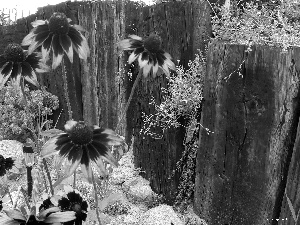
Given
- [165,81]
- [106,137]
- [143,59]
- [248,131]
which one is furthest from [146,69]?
[165,81]

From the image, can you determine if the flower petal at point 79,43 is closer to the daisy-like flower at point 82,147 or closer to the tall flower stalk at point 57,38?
the tall flower stalk at point 57,38

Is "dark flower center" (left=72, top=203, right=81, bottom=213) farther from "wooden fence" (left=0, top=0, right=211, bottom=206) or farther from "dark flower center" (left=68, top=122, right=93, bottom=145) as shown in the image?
"wooden fence" (left=0, top=0, right=211, bottom=206)

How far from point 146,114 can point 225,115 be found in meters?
0.64

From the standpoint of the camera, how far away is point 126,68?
2855 millimetres

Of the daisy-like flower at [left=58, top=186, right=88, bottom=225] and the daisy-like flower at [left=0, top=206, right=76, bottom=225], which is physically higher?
the daisy-like flower at [left=0, top=206, right=76, bottom=225]

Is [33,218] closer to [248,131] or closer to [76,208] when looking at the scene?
[76,208]

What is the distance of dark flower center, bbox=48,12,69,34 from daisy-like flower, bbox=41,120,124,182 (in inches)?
15.6

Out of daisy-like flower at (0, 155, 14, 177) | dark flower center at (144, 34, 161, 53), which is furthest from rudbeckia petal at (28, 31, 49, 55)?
daisy-like flower at (0, 155, 14, 177)

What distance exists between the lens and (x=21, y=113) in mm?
3654

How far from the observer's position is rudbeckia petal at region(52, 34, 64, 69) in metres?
1.26

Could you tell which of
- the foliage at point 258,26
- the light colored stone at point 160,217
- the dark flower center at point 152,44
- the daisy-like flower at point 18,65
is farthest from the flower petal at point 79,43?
the light colored stone at point 160,217

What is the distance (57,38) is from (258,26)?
1221 millimetres

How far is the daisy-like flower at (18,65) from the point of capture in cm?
132

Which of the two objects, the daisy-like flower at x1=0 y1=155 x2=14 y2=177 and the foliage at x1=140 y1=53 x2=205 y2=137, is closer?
the daisy-like flower at x1=0 y1=155 x2=14 y2=177
